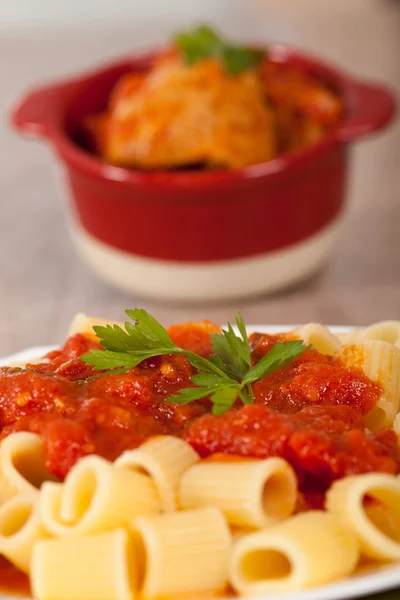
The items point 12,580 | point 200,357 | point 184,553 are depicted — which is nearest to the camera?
point 184,553

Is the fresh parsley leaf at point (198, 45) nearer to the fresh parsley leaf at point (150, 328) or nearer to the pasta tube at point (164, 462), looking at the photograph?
the fresh parsley leaf at point (150, 328)

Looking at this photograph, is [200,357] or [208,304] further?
[208,304]

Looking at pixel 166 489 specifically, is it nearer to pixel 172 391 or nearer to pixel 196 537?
pixel 196 537

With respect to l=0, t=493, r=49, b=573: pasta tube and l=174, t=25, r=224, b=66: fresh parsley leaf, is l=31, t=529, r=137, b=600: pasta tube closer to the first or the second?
l=0, t=493, r=49, b=573: pasta tube

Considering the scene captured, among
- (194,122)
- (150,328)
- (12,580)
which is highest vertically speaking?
(150,328)

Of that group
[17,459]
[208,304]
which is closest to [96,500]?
[17,459]

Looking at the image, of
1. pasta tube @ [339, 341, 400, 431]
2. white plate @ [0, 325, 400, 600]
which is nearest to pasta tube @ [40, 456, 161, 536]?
white plate @ [0, 325, 400, 600]

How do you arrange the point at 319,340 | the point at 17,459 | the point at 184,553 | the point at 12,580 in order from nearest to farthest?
1. the point at 184,553
2. the point at 12,580
3. the point at 17,459
4. the point at 319,340

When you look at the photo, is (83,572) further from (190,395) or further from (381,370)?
(381,370)
